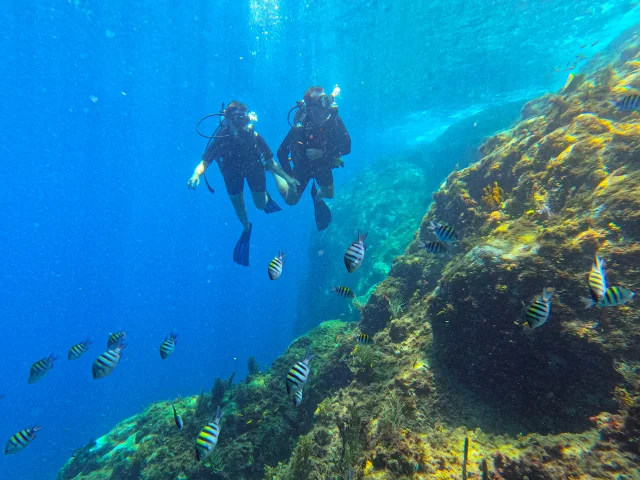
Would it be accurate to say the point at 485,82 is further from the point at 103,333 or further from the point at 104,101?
the point at 103,333

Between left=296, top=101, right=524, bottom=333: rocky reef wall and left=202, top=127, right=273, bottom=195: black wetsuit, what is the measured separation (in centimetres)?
930

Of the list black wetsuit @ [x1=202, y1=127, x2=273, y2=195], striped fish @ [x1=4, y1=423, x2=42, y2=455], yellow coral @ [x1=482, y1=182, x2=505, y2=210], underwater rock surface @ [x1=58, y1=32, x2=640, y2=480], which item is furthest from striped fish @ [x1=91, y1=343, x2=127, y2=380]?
yellow coral @ [x1=482, y1=182, x2=505, y2=210]

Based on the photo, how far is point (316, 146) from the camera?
8492 mm

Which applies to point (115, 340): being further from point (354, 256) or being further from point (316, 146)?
point (316, 146)

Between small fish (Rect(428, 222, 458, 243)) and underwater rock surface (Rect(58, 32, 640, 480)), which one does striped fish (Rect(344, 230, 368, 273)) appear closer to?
small fish (Rect(428, 222, 458, 243))

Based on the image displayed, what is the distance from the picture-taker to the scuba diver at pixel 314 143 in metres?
8.20

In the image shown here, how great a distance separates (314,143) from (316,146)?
0.37 ft

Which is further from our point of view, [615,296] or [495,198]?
[495,198]

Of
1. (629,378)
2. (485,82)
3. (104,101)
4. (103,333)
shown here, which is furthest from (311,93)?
(103,333)

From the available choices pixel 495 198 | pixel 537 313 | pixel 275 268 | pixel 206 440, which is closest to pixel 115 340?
pixel 206 440

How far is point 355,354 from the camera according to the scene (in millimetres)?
6047

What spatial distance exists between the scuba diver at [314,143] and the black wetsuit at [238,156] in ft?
2.42

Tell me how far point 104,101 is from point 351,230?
1282 inches

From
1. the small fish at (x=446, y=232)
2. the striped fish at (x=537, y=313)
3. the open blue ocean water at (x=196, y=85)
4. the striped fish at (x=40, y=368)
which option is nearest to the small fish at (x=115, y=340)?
the striped fish at (x=40, y=368)
